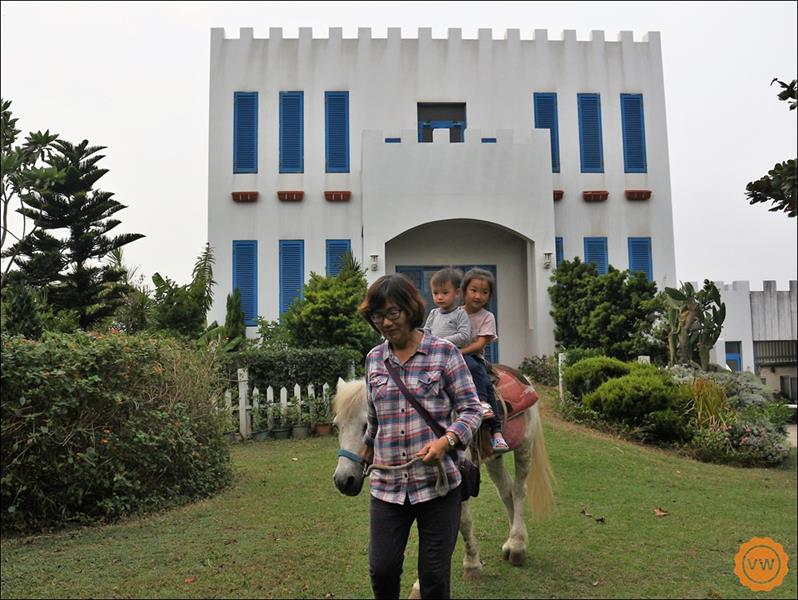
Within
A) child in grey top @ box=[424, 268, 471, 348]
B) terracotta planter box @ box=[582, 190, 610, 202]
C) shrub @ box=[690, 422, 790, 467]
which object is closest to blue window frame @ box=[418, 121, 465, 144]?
terracotta planter box @ box=[582, 190, 610, 202]

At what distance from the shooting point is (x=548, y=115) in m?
16.9

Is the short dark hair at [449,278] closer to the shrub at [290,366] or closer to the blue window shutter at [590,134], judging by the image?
the shrub at [290,366]

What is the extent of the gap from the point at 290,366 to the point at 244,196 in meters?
6.87

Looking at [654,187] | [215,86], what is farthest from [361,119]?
[654,187]

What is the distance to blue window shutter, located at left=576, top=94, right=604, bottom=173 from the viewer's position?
1669 cm

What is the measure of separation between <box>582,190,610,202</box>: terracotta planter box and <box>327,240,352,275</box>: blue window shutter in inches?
231

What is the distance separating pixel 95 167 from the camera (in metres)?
15.3

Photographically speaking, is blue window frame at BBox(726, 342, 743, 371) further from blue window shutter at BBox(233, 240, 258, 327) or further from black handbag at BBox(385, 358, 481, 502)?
black handbag at BBox(385, 358, 481, 502)

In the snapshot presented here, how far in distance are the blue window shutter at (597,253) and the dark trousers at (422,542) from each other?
1442 cm

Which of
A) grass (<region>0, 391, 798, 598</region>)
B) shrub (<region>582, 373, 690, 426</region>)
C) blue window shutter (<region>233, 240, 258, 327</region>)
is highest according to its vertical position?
blue window shutter (<region>233, 240, 258, 327</region>)

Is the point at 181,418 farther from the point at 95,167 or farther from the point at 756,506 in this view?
the point at 95,167

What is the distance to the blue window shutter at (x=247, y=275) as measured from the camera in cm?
1567

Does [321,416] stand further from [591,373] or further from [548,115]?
[548,115]

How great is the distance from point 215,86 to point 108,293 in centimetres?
562
